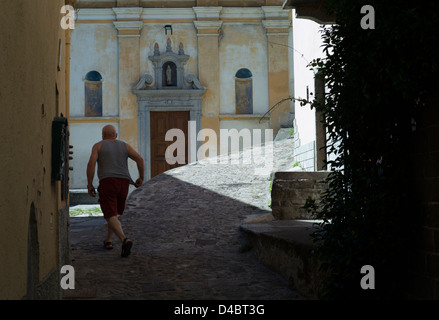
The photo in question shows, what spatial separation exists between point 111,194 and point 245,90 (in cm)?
1253

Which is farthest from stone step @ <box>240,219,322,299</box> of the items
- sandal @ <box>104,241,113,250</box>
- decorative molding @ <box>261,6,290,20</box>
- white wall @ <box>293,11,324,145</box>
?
decorative molding @ <box>261,6,290,20</box>

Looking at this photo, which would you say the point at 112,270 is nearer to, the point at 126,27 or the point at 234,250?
the point at 234,250

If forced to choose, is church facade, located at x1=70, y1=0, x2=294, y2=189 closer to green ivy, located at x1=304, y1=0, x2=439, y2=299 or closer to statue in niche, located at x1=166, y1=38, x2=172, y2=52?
statue in niche, located at x1=166, y1=38, x2=172, y2=52

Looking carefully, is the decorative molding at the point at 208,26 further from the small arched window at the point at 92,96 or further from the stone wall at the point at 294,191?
the stone wall at the point at 294,191

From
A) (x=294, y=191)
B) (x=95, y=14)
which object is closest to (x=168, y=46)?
(x=95, y=14)

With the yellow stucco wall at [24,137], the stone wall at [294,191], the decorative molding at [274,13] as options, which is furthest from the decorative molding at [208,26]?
the yellow stucco wall at [24,137]

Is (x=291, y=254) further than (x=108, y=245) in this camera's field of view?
No

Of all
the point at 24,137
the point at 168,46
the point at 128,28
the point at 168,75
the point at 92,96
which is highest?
the point at 128,28

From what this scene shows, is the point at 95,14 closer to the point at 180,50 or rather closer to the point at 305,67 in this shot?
the point at 180,50

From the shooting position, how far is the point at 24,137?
326cm

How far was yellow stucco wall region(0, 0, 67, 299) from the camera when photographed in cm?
272

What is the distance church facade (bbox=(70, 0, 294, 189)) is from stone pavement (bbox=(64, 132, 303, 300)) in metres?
5.70
